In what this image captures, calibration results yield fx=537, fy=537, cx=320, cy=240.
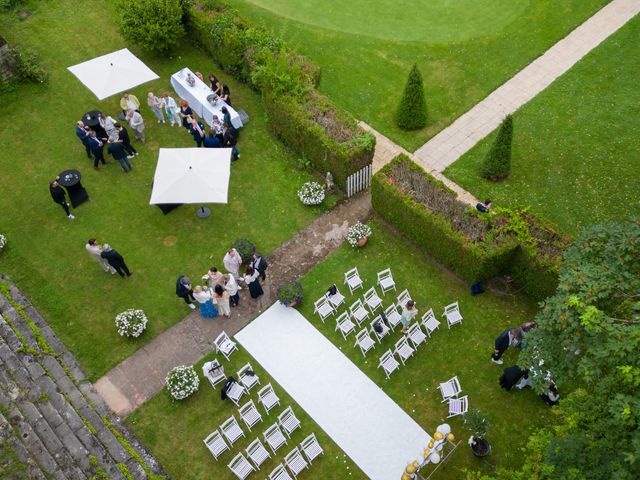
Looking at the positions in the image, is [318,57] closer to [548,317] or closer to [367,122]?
[367,122]

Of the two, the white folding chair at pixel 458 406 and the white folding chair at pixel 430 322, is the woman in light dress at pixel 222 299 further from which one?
the white folding chair at pixel 458 406

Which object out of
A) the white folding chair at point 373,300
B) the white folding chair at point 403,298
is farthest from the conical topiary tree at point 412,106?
the white folding chair at point 373,300

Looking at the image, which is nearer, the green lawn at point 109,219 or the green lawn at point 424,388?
the green lawn at point 424,388

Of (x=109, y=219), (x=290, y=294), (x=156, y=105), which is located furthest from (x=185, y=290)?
(x=156, y=105)

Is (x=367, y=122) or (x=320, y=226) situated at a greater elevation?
(x=367, y=122)

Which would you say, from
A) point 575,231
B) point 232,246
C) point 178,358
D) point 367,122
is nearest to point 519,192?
point 575,231

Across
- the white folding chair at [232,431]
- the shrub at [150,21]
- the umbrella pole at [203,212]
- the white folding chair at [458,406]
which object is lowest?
the white folding chair at [232,431]

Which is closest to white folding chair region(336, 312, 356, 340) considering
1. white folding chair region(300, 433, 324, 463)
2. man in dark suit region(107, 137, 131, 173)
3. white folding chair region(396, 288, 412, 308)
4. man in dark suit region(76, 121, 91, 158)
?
white folding chair region(396, 288, 412, 308)
